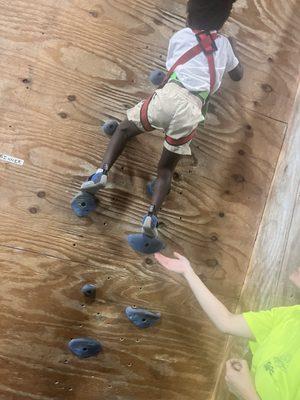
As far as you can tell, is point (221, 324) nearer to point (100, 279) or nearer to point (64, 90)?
point (100, 279)

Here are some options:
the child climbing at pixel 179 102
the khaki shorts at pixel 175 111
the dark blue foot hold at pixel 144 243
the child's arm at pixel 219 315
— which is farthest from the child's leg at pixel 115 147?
the child's arm at pixel 219 315

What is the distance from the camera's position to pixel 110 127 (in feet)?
6.19

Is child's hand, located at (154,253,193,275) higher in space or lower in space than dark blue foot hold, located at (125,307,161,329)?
higher

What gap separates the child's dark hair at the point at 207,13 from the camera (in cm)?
167

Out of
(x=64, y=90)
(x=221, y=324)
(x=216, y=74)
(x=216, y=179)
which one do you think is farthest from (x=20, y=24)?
Answer: (x=221, y=324)

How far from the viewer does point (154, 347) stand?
193 centimetres

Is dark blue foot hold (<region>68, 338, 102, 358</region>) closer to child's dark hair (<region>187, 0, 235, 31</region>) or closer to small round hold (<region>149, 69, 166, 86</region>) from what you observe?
small round hold (<region>149, 69, 166, 86</region>)

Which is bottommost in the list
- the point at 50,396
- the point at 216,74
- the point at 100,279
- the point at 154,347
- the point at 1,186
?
the point at 50,396

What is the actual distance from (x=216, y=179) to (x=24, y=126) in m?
0.75

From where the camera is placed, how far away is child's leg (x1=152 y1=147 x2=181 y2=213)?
5.94 feet

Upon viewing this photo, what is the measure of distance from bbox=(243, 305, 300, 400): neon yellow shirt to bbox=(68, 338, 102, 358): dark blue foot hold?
580 mm

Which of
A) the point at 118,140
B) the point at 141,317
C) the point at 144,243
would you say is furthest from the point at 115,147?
the point at 141,317

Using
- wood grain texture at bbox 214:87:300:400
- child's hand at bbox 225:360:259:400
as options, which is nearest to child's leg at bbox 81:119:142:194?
wood grain texture at bbox 214:87:300:400

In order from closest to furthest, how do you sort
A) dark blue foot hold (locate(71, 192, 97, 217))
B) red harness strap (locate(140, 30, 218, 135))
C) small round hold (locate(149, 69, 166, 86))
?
red harness strap (locate(140, 30, 218, 135)), dark blue foot hold (locate(71, 192, 97, 217)), small round hold (locate(149, 69, 166, 86))
